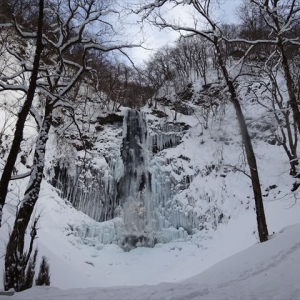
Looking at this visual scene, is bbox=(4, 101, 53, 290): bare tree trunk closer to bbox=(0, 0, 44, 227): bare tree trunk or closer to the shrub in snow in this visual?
the shrub in snow

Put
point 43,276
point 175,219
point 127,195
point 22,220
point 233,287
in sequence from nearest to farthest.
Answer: point 233,287 < point 22,220 < point 43,276 < point 175,219 < point 127,195

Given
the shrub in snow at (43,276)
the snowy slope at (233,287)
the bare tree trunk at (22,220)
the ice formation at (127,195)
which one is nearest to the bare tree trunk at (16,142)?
the bare tree trunk at (22,220)

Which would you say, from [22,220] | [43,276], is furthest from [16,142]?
[43,276]

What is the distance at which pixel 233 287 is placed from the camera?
413cm

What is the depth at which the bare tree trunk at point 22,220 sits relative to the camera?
15.8ft

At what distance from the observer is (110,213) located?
13695 mm

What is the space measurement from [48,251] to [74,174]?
221 inches

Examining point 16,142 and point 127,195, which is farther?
point 127,195

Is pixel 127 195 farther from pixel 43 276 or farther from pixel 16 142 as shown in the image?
pixel 16 142

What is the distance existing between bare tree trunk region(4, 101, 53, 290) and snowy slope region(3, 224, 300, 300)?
2.40 feet

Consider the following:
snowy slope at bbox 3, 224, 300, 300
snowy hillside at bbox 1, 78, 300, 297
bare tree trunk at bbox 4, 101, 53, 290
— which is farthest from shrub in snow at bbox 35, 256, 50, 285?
snowy hillside at bbox 1, 78, 300, 297

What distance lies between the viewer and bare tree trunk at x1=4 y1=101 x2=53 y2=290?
4.81m

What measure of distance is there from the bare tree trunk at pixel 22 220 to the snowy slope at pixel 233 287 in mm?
732

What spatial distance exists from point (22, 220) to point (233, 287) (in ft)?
12.3
